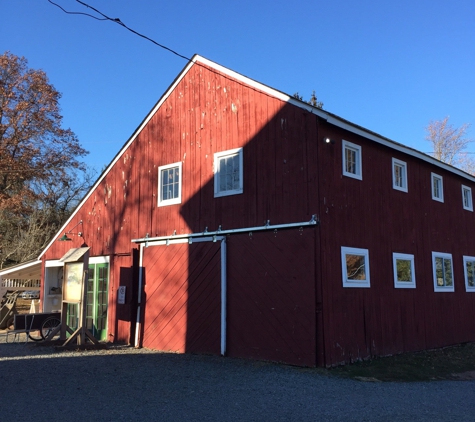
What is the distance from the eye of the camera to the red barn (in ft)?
36.6

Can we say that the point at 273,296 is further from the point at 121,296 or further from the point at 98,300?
the point at 98,300

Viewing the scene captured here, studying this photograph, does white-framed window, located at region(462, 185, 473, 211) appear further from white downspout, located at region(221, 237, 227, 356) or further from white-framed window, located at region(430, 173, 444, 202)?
white downspout, located at region(221, 237, 227, 356)

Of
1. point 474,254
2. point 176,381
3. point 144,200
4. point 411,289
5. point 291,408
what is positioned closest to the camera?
point 291,408

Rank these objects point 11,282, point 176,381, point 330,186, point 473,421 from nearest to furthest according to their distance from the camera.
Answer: point 473,421, point 176,381, point 330,186, point 11,282

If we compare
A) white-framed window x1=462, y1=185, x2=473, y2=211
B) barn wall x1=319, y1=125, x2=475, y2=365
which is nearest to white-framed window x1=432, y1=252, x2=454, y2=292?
barn wall x1=319, y1=125, x2=475, y2=365

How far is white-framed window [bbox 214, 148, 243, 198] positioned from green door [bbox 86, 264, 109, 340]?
16.1 ft

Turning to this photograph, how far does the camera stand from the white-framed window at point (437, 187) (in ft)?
51.8

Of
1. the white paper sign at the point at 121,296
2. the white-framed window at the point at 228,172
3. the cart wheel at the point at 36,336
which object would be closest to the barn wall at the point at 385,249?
the white-framed window at the point at 228,172

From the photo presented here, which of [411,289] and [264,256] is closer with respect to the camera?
[264,256]

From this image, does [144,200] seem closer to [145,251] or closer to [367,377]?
[145,251]

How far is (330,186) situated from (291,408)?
5288 mm

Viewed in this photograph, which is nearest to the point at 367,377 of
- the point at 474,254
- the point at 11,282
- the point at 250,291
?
the point at 250,291

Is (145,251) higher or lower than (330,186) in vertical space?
lower

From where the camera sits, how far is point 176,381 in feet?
30.5
